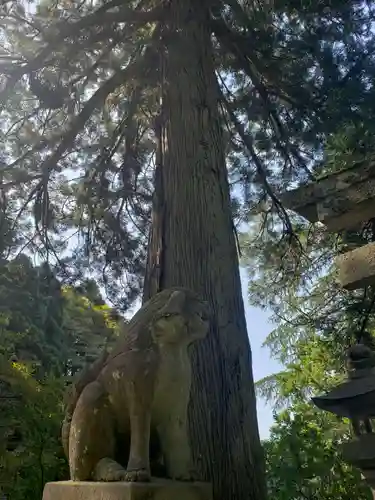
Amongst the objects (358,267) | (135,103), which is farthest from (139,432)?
(135,103)

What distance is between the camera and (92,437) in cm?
237

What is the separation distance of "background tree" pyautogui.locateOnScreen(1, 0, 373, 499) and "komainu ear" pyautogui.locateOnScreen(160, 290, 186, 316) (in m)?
1.23

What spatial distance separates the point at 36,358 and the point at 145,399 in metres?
4.78

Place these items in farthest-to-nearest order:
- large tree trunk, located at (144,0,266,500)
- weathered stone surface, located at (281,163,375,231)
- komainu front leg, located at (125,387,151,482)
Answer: large tree trunk, located at (144,0,266,500)
weathered stone surface, located at (281,163,375,231)
komainu front leg, located at (125,387,151,482)

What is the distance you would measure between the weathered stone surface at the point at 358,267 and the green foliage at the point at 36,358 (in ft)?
4.31

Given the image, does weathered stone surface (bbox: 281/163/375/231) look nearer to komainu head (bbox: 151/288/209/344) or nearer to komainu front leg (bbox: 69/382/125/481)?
komainu head (bbox: 151/288/209/344)

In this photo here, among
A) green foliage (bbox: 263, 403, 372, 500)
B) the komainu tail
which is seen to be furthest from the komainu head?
green foliage (bbox: 263, 403, 372, 500)

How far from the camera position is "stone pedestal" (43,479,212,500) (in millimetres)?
2062

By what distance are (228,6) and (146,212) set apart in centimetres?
240

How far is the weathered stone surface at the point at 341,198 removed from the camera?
2.81 m

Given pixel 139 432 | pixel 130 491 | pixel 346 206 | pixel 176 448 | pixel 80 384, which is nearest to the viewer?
pixel 130 491

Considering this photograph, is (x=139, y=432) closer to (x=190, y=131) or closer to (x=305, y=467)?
(x=190, y=131)

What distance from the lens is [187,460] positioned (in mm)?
2352

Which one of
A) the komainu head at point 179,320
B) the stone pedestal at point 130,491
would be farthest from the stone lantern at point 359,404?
the komainu head at point 179,320
